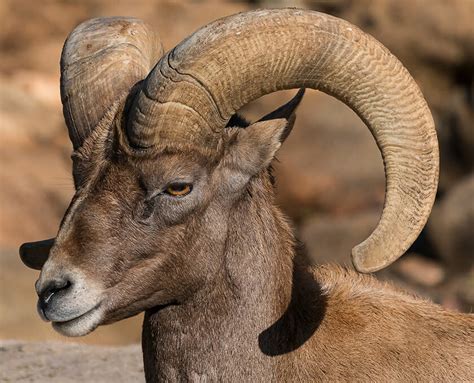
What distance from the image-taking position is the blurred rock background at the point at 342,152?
23.4 meters

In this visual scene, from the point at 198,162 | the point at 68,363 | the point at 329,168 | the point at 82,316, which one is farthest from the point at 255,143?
the point at 329,168

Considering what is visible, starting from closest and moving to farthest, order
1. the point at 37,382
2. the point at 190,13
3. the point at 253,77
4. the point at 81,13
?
the point at 253,77
the point at 37,382
the point at 190,13
the point at 81,13

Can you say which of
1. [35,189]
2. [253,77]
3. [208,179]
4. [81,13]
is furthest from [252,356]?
[81,13]

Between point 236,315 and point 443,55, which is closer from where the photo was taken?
point 236,315

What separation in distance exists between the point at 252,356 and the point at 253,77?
1.76m

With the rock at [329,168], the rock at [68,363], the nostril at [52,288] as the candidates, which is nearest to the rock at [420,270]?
the rock at [329,168]

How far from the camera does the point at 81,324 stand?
6.61 metres

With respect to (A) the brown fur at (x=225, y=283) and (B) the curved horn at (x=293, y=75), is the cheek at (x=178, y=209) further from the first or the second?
Answer: (B) the curved horn at (x=293, y=75)

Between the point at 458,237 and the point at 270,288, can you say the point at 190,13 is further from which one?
the point at 270,288

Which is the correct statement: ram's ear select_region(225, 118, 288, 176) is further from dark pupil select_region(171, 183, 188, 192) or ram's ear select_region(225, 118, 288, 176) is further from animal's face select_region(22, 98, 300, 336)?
dark pupil select_region(171, 183, 188, 192)

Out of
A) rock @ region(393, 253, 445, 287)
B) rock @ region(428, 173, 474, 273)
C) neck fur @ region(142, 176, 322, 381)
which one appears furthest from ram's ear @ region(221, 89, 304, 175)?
rock @ region(428, 173, 474, 273)

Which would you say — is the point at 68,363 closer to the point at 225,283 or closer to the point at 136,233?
the point at 225,283

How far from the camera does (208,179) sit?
272 inches

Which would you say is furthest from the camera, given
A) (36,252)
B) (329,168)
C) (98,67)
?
(329,168)
